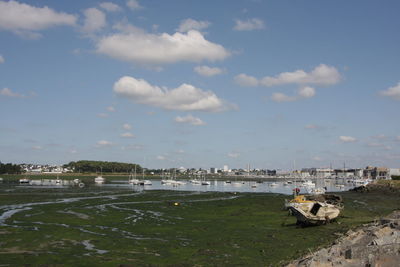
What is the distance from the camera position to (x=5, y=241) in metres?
33.2

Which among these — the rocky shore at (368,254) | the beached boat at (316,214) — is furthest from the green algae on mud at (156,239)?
the rocky shore at (368,254)

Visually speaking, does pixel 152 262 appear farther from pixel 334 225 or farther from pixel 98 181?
pixel 98 181

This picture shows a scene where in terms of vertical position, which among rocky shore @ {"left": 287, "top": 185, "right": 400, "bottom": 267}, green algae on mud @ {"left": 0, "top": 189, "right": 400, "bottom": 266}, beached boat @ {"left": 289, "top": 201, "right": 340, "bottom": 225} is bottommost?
green algae on mud @ {"left": 0, "top": 189, "right": 400, "bottom": 266}

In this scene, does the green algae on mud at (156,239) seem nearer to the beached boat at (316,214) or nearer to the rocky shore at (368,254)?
the beached boat at (316,214)

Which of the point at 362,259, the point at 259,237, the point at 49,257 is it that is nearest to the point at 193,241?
the point at 259,237

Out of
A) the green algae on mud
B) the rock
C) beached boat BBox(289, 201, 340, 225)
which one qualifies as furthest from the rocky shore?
beached boat BBox(289, 201, 340, 225)

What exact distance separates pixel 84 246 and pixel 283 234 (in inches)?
740

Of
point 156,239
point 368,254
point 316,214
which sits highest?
point 368,254

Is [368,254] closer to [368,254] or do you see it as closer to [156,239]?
[368,254]

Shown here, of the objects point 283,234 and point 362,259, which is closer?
point 362,259

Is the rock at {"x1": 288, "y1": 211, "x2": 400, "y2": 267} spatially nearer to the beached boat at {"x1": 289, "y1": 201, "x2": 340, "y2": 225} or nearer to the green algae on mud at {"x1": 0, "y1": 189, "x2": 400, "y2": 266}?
the green algae on mud at {"x1": 0, "y1": 189, "x2": 400, "y2": 266}

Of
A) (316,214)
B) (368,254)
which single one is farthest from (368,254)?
(316,214)

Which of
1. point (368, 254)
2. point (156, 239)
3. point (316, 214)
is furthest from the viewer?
point (316, 214)

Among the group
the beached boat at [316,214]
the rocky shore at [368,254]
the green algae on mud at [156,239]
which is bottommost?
the green algae on mud at [156,239]
